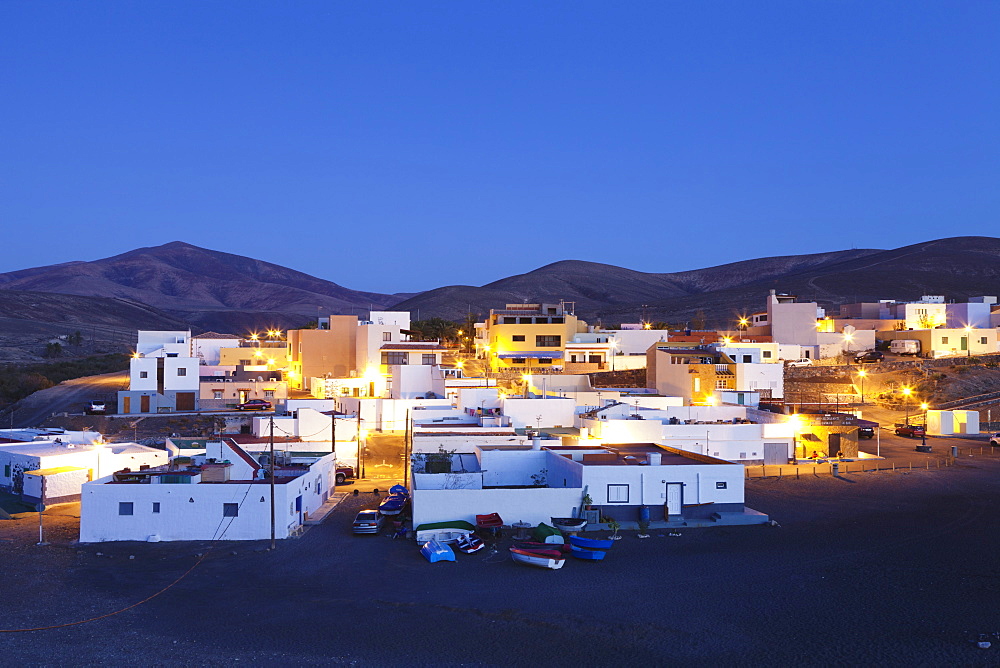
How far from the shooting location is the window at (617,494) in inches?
973

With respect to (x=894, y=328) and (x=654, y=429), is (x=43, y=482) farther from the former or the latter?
(x=894, y=328)

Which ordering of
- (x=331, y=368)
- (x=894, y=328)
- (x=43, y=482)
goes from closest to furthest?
(x=43, y=482)
(x=331, y=368)
(x=894, y=328)

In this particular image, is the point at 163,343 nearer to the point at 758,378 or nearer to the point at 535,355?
the point at 535,355

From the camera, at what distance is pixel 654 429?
34062mm

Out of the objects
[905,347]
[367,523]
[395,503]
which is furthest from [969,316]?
[367,523]

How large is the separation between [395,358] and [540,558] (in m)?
35.0

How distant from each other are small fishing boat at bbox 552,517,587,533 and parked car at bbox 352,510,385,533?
17.3 feet

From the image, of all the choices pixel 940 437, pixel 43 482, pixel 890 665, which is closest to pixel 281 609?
pixel 890 665

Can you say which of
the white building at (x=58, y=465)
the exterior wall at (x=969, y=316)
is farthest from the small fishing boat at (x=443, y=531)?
the exterior wall at (x=969, y=316)

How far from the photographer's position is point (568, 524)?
23.4m

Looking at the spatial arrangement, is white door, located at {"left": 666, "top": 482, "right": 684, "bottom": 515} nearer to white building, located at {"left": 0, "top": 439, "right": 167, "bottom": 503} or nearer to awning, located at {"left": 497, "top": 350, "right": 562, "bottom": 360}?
white building, located at {"left": 0, "top": 439, "right": 167, "bottom": 503}

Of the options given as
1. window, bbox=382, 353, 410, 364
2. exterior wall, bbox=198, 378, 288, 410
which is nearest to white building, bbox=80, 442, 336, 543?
exterior wall, bbox=198, 378, 288, 410

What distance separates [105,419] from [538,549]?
32.6 metres

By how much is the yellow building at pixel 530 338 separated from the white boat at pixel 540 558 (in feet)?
139
